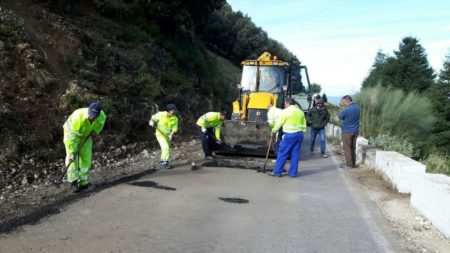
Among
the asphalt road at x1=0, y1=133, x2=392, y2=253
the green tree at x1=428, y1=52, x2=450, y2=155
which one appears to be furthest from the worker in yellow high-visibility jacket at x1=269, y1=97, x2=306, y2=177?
the green tree at x1=428, y1=52, x2=450, y2=155

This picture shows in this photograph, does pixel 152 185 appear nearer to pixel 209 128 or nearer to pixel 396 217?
pixel 209 128

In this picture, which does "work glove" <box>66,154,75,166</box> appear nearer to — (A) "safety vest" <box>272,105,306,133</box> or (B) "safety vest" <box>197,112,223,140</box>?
(B) "safety vest" <box>197,112,223,140</box>

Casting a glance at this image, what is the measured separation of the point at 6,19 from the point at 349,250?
1033cm

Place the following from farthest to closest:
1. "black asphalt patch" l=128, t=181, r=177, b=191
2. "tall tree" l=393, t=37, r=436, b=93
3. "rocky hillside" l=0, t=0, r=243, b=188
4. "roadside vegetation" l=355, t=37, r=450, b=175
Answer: "tall tree" l=393, t=37, r=436, b=93, "roadside vegetation" l=355, t=37, r=450, b=175, "rocky hillside" l=0, t=0, r=243, b=188, "black asphalt patch" l=128, t=181, r=177, b=191

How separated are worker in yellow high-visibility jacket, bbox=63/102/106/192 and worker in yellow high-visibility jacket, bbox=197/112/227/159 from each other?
12.1 ft

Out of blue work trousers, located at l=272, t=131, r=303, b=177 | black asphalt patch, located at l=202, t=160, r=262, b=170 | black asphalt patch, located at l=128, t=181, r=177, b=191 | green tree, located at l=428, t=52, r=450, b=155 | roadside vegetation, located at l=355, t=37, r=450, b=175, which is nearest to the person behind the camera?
black asphalt patch, located at l=128, t=181, r=177, b=191

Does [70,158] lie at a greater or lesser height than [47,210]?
greater

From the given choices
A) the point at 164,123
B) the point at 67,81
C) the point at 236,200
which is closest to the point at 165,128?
the point at 164,123

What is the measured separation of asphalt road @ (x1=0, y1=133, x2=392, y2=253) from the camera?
4949 mm

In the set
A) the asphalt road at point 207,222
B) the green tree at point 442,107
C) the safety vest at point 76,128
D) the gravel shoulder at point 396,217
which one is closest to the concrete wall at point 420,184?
the gravel shoulder at point 396,217

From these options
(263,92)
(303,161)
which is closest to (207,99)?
(263,92)

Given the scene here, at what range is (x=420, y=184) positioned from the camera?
21.3ft

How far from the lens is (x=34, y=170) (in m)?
8.18

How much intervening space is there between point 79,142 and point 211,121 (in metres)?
4.17
